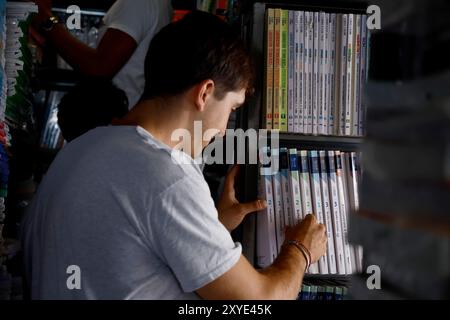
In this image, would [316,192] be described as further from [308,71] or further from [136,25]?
[136,25]

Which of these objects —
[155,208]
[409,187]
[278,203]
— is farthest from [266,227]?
[409,187]

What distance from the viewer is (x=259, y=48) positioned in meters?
1.58

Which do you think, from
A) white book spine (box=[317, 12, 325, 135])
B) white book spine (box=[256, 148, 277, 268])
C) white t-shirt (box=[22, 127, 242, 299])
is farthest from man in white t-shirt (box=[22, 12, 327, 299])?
white book spine (box=[317, 12, 325, 135])

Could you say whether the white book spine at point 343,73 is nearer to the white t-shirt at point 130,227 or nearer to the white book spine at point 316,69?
the white book spine at point 316,69

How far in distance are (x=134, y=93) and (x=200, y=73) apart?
3.04ft

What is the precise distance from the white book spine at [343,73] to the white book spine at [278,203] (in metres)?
0.21

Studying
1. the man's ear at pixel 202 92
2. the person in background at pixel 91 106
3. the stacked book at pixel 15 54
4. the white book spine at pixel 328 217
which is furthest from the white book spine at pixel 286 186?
the stacked book at pixel 15 54

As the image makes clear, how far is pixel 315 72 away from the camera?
5.20 ft

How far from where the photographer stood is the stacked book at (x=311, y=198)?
62.1 inches

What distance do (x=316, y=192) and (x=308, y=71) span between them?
1.15 ft

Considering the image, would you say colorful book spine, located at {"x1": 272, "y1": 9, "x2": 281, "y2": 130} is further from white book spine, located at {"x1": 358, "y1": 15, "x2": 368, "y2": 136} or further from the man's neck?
the man's neck

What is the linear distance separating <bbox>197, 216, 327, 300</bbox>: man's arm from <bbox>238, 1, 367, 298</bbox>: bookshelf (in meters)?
0.15
